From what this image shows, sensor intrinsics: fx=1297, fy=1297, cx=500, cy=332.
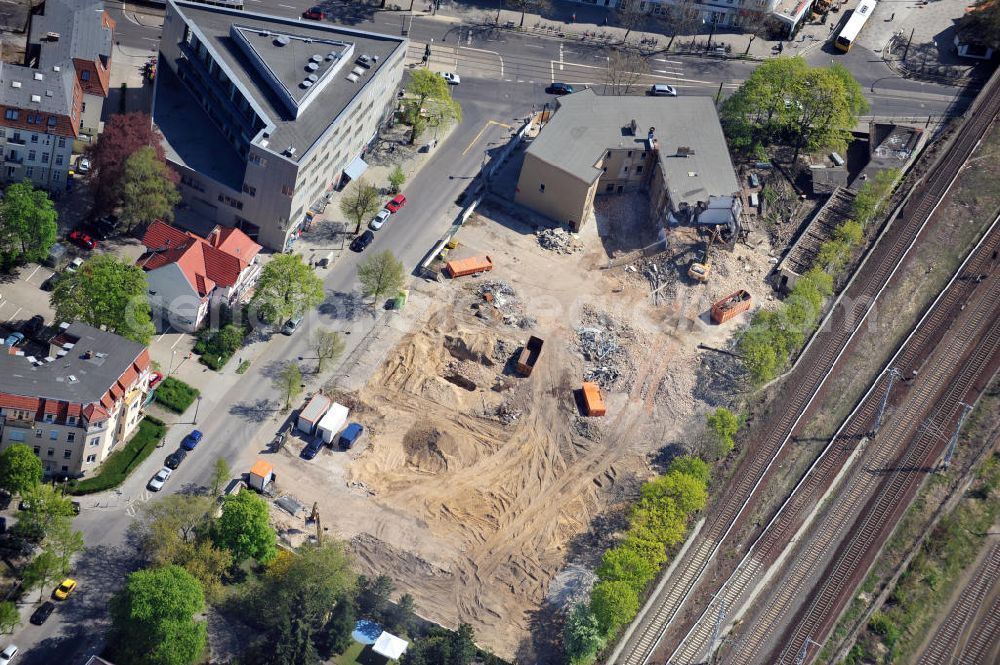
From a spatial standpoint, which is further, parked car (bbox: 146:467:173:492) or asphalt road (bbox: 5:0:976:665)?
parked car (bbox: 146:467:173:492)

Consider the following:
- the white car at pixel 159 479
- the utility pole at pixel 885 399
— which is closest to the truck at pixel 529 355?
the utility pole at pixel 885 399

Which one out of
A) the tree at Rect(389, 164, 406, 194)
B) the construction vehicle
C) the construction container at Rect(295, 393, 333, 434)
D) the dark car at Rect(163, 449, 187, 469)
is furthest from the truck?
the dark car at Rect(163, 449, 187, 469)

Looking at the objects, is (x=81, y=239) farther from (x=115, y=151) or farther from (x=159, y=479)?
(x=159, y=479)

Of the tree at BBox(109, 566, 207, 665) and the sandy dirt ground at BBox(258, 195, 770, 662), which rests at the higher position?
the sandy dirt ground at BBox(258, 195, 770, 662)

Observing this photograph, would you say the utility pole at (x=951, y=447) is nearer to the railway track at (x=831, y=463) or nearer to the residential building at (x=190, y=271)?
the railway track at (x=831, y=463)

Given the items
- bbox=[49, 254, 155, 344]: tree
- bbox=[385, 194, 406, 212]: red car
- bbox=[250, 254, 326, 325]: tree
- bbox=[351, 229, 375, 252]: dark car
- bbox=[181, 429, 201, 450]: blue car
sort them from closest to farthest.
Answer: bbox=[181, 429, 201, 450]: blue car → bbox=[49, 254, 155, 344]: tree → bbox=[250, 254, 326, 325]: tree → bbox=[351, 229, 375, 252]: dark car → bbox=[385, 194, 406, 212]: red car

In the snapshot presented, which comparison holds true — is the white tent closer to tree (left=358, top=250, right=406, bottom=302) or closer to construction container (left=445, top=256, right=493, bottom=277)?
tree (left=358, top=250, right=406, bottom=302)

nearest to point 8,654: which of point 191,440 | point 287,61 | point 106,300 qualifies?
point 191,440

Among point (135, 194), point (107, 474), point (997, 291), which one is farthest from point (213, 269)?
point (997, 291)
